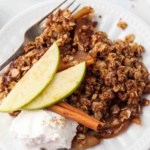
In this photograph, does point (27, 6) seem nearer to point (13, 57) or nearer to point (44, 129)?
point (13, 57)

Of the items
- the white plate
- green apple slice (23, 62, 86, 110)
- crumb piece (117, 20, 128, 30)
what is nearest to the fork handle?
the white plate

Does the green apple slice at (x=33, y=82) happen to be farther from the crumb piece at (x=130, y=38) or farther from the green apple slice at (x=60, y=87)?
the crumb piece at (x=130, y=38)

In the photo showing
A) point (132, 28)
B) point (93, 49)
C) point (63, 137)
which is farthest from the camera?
point (132, 28)

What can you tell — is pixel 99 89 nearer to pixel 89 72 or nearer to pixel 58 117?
pixel 89 72

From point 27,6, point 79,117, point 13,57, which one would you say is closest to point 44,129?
point 79,117

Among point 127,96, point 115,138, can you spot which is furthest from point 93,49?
point 115,138

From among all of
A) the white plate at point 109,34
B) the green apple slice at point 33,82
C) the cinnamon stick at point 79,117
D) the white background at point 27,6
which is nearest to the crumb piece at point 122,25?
the white plate at point 109,34

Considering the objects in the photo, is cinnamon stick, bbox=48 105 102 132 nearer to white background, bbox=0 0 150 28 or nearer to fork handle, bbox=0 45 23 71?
fork handle, bbox=0 45 23 71
